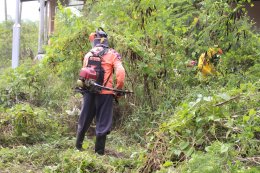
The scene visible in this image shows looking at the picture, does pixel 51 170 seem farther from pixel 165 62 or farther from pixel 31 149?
pixel 165 62

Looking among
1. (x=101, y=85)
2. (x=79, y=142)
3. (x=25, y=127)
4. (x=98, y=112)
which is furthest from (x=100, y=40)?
(x=25, y=127)

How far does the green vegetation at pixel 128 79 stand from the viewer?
6441mm

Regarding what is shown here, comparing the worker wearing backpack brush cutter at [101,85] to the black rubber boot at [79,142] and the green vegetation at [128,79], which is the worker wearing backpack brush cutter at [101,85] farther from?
the green vegetation at [128,79]

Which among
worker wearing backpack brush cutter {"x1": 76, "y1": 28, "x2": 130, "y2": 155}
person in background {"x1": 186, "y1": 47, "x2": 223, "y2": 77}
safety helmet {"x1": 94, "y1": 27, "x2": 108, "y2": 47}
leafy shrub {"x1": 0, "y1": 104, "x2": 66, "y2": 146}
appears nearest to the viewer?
worker wearing backpack brush cutter {"x1": 76, "y1": 28, "x2": 130, "y2": 155}

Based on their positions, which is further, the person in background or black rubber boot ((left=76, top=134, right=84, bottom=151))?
the person in background

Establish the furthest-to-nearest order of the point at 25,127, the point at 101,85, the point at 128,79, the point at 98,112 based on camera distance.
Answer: the point at 128,79
the point at 25,127
the point at 98,112
the point at 101,85

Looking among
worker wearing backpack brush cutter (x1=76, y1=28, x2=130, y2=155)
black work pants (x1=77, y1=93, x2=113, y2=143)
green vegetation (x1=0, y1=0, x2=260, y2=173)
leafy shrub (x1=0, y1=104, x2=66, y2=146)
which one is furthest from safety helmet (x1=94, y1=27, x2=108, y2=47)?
leafy shrub (x1=0, y1=104, x2=66, y2=146)

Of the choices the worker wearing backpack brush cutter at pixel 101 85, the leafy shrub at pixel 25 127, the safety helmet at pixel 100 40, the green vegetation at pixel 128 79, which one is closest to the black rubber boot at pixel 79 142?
the green vegetation at pixel 128 79

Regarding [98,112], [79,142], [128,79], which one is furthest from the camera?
[128,79]

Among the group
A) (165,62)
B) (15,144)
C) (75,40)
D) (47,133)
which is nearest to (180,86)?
(165,62)

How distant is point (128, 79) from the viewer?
8414mm

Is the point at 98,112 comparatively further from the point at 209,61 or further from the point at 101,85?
the point at 209,61

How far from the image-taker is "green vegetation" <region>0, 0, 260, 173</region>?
21.1 ft

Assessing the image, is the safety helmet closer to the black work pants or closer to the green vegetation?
the black work pants
